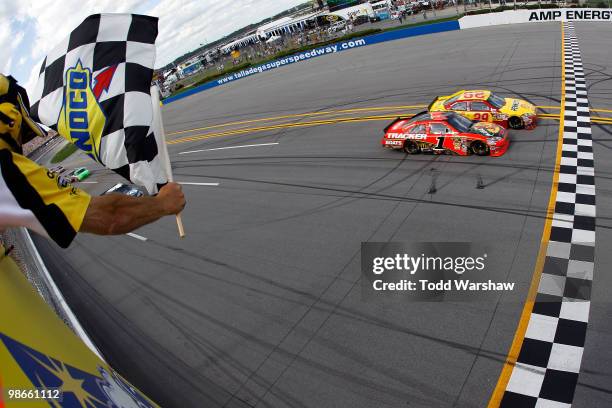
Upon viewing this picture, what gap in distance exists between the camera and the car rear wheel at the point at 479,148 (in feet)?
40.7

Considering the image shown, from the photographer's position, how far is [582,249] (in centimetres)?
780

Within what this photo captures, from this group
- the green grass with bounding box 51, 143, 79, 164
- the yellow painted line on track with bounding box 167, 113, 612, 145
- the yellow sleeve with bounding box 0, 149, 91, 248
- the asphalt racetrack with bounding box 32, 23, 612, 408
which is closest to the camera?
the yellow sleeve with bounding box 0, 149, 91, 248

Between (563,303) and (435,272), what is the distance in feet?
6.91

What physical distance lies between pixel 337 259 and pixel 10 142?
24.2 feet

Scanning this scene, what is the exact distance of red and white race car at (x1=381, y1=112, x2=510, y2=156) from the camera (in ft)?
40.8

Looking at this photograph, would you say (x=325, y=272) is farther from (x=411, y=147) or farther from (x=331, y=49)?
(x=331, y=49)

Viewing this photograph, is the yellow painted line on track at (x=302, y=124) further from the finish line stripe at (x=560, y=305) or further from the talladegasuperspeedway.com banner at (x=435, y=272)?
the talladegasuperspeedway.com banner at (x=435, y=272)

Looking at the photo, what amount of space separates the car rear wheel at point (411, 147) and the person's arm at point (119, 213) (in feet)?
39.6

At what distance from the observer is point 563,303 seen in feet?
21.8

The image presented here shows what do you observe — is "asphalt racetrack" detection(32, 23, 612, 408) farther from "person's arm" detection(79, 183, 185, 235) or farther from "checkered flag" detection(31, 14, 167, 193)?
"person's arm" detection(79, 183, 185, 235)

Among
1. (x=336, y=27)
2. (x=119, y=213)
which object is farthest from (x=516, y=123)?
(x=336, y=27)

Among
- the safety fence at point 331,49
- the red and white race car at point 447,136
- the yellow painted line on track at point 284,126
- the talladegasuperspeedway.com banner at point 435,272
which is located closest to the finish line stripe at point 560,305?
the talladegasuperspeedway.com banner at point 435,272

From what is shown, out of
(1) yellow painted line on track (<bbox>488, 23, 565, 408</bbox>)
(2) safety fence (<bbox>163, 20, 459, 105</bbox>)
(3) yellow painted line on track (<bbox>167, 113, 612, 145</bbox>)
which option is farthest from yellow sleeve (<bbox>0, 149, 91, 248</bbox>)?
(2) safety fence (<bbox>163, 20, 459, 105</bbox>)

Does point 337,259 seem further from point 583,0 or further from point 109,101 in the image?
point 583,0
